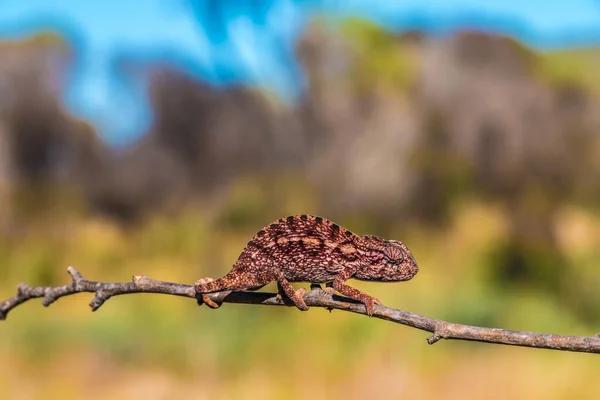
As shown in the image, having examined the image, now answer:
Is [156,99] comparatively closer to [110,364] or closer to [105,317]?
[105,317]

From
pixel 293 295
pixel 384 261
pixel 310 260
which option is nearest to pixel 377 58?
pixel 384 261

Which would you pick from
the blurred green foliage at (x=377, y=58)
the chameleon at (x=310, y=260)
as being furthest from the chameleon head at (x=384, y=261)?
the blurred green foliage at (x=377, y=58)

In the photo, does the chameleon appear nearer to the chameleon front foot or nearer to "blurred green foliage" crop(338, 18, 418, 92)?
the chameleon front foot

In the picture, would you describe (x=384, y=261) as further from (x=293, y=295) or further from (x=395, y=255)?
(x=293, y=295)

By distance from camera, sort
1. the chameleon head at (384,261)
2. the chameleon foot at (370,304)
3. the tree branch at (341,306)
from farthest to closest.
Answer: the chameleon head at (384,261) → the chameleon foot at (370,304) → the tree branch at (341,306)

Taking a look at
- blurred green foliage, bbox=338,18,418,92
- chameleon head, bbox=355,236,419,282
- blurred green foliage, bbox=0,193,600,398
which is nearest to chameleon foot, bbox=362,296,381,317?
chameleon head, bbox=355,236,419,282

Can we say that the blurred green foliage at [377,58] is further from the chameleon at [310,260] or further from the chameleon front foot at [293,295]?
the chameleon front foot at [293,295]
